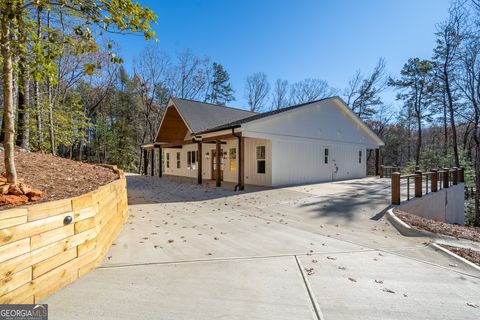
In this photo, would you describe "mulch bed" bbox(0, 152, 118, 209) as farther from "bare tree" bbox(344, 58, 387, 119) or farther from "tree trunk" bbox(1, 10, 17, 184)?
"bare tree" bbox(344, 58, 387, 119)

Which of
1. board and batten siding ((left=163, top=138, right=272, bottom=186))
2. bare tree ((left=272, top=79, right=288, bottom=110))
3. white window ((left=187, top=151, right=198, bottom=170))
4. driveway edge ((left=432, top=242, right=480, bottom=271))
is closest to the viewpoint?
driveway edge ((left=432, top=242, right=480, bottom=271))

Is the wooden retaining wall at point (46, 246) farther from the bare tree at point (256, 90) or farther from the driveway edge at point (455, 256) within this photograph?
the bare tree at point (256, 90)

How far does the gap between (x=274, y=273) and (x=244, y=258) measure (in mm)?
587

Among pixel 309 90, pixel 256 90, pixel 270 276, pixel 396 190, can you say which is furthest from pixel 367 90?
pixel 270 276

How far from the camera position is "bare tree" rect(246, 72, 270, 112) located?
109ft

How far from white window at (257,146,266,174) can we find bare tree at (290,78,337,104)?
22.5m

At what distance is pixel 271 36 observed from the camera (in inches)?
678

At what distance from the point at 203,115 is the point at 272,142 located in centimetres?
511

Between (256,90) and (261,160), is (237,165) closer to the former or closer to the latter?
(261,160)

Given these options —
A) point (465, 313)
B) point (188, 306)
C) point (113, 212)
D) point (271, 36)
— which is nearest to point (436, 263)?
point (465, 313)

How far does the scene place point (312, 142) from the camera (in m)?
13.2

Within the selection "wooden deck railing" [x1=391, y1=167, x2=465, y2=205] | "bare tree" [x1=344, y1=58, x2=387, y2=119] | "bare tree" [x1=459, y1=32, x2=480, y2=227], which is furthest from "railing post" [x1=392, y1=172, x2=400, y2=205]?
"bare tree" [x1=344, y1=58, x2=387, y2=119]

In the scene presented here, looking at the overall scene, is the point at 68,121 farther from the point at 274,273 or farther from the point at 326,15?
the point at 326,15

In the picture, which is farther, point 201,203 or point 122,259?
point 201,203
